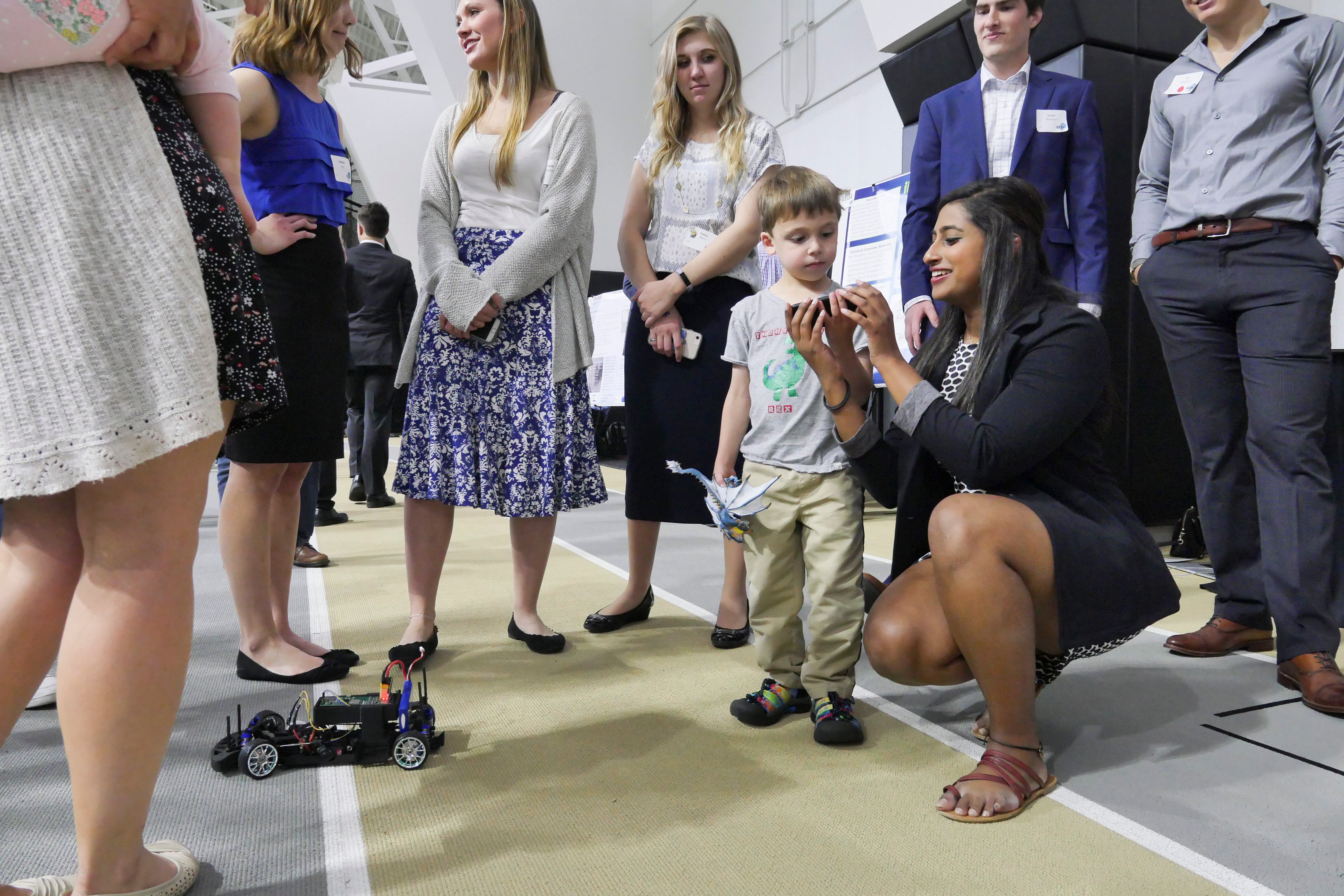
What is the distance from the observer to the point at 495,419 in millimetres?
2084

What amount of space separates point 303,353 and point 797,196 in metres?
1.07

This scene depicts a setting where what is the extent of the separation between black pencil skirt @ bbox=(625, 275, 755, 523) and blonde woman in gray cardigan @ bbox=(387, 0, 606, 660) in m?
0.22

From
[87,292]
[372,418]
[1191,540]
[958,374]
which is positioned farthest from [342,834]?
[372,418]

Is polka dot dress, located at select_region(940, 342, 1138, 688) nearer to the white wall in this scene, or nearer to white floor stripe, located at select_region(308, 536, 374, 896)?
white floor stripe, located at select_region(308, 536, 374, 896)

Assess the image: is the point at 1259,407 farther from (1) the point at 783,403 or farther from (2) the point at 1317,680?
(1) the point at 783,403

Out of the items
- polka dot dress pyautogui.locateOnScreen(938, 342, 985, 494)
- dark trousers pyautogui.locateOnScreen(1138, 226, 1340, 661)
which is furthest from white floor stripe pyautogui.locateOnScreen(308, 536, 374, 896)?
dark trousers pyautogui.locateOnScreen(1138, 226, 1340, 661)

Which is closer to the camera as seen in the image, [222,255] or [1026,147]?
[222,255]

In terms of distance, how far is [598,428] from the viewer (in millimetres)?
8523

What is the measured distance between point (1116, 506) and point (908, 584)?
375mm

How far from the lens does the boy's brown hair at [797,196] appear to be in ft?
5.63

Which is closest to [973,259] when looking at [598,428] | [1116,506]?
[1116,506]

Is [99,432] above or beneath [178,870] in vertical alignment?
above

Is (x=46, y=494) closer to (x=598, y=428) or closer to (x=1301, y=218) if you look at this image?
(x=1301, y=218)

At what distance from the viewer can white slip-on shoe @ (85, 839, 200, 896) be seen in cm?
101
